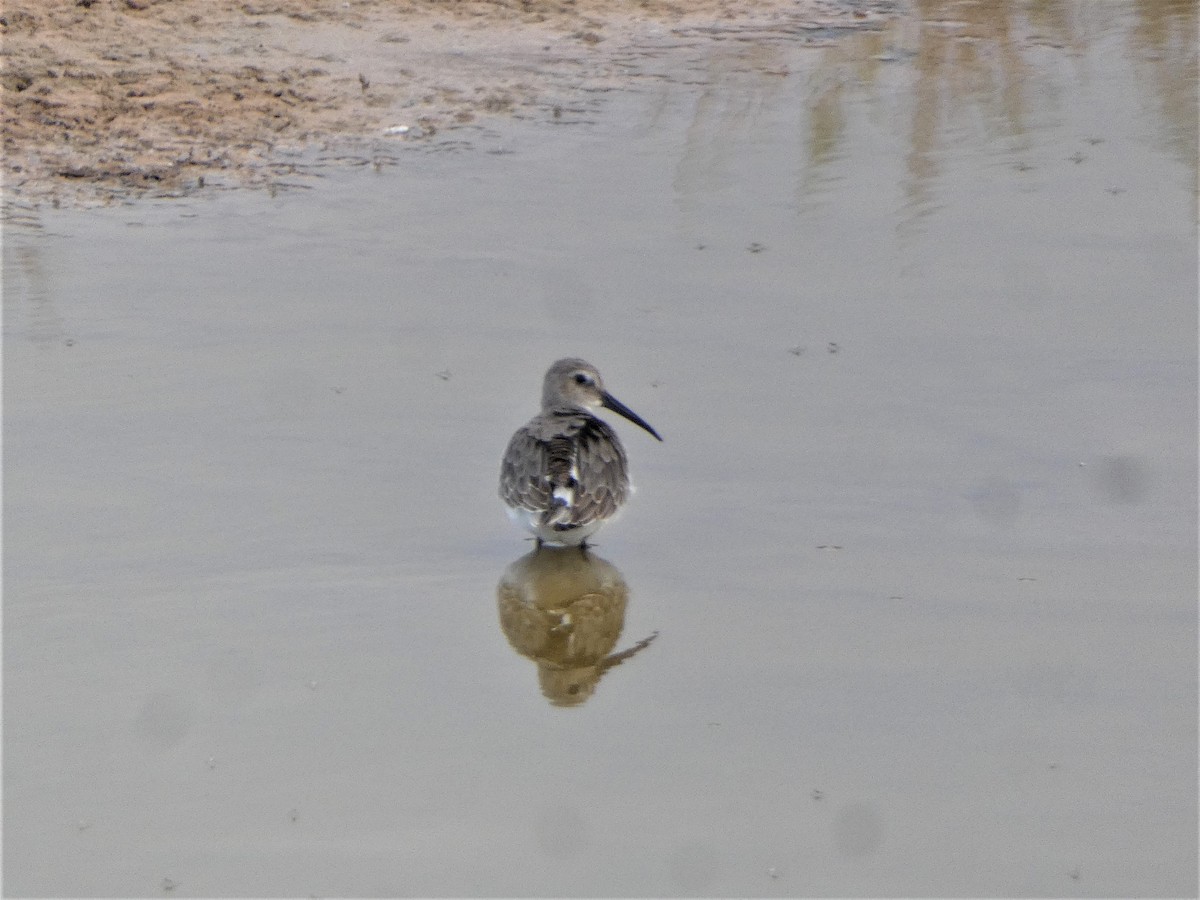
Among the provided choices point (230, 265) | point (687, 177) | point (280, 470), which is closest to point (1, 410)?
point (280, 470)

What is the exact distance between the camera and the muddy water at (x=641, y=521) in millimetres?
4930

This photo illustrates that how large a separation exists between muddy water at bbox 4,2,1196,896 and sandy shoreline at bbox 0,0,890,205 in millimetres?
714

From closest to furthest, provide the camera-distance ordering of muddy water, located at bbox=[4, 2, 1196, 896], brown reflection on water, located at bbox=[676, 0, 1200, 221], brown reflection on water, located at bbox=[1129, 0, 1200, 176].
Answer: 1. muddy water, located at bbox=[4, 2, 1196, 896]
2. brown reflection on water, located at bbox=[1129, 0, 1200, 176]
3. brown reflection on water, located at bbox=[676, 0, 1200, 221]

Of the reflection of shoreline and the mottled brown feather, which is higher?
the mottled brown feather

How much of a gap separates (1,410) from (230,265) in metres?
2.02

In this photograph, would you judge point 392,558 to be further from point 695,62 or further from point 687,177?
point 695,62

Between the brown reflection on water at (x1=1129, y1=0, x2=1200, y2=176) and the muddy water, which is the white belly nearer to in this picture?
the muddy water

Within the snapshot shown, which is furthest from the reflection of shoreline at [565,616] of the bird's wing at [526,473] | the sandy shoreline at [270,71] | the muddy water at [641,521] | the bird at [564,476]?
the sandy shoreline at [270,71]

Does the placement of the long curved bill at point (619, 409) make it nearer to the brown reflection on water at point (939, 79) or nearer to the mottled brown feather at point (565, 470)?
the mottled brown feather at point (565, 470)

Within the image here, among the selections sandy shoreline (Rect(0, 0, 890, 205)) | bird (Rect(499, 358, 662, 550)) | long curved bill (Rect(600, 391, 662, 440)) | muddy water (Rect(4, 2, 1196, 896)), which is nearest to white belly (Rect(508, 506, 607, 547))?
bird (Rect(499, 358, 662, 550))

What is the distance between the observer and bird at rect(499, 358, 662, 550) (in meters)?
6.72

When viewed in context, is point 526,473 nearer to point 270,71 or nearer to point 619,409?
point 619,409

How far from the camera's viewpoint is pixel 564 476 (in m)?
6.79

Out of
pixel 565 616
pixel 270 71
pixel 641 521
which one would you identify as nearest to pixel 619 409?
pixel 641 521
